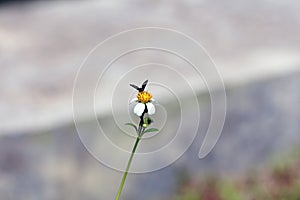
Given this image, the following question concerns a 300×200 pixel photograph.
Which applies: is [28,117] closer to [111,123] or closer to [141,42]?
[111,123]

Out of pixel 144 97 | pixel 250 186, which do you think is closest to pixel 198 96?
pixel 250 186

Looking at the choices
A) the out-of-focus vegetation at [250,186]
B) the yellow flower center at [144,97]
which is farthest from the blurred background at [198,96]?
the yellow flower center at [144,97]

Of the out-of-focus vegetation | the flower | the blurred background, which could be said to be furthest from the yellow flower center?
the out-of-focus vegetation

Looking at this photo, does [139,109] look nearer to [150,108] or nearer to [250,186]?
[150,108]

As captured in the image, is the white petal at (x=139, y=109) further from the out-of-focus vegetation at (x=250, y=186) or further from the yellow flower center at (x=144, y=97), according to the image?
the out-of-focus vegetation at (x=250, y=186)

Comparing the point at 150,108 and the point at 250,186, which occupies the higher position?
the point at 250,186

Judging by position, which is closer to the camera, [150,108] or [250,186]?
[150,108]

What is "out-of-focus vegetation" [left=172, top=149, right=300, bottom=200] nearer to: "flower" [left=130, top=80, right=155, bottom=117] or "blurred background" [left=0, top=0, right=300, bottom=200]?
"blurred background" [left=0, top=0, right=300, bottom=200]

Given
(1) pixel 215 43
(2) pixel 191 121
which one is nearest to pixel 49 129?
(2) pixel 191 121
